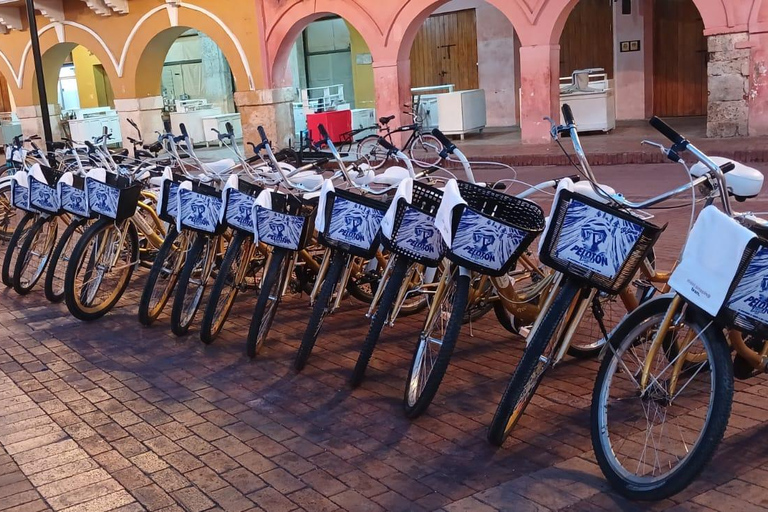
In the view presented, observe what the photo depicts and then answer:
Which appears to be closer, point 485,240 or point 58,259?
point 485,240

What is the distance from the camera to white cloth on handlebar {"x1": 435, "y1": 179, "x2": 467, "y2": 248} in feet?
12.7

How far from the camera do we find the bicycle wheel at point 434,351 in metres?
3.86

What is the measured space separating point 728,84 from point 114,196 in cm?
996

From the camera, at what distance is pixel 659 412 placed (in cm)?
362

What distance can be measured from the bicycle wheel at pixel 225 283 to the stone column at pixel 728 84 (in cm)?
963

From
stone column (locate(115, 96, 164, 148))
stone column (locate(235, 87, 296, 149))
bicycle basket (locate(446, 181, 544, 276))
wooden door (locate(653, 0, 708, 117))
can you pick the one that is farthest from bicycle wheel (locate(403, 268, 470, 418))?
wooden door (locate(653, 0, 708, 117))

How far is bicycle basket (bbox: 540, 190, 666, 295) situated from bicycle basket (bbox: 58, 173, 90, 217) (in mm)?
3804

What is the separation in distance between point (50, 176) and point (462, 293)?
14.1 ft

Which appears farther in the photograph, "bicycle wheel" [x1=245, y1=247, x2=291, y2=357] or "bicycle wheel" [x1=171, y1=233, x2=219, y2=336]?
"bicycle wheel" [x1=171, y1=233, x2=219, y2=336]

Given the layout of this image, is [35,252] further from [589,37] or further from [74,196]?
[589,37]

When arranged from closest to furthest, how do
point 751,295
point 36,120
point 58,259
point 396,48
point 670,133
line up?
point 751,295
point 670,133
point 58,259
point 396,48
point 36,120

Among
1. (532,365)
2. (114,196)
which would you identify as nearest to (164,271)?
(114,196)

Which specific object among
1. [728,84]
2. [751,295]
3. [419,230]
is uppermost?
[728,84]

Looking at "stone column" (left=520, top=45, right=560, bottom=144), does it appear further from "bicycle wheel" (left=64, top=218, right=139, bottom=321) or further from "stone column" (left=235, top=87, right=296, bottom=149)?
"bicycle wheel" (left=64, top=218, right=139, bottom=321)
